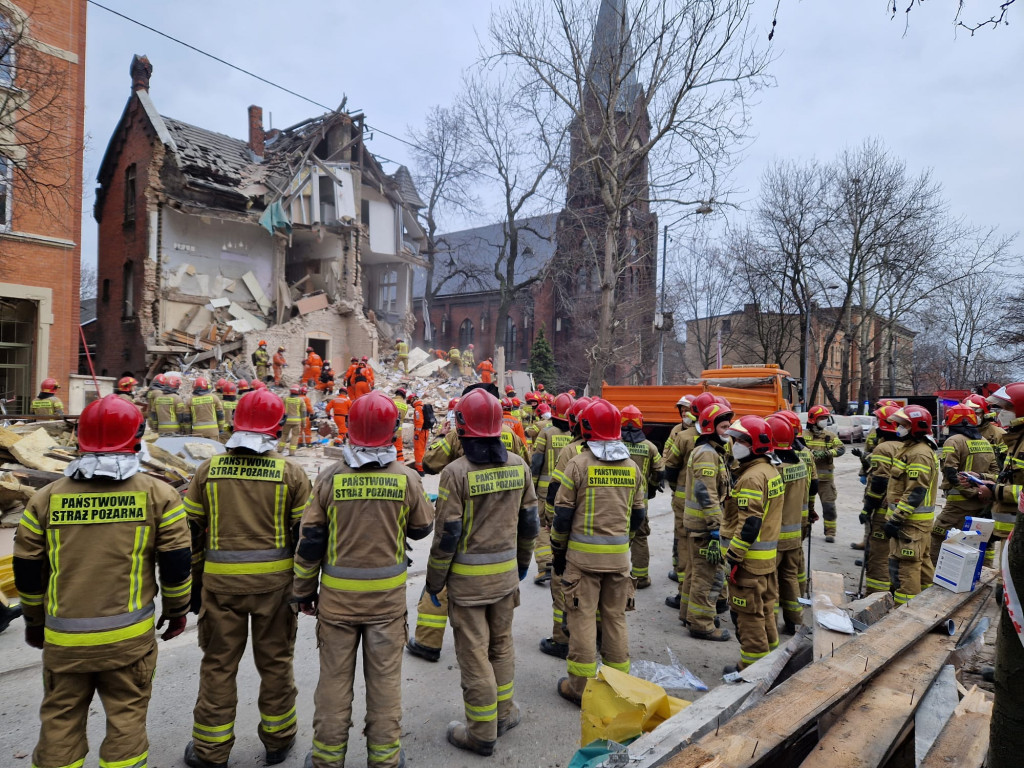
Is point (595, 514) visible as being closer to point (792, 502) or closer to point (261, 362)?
point (792, 502)

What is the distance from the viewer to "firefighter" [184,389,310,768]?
10.6 ft

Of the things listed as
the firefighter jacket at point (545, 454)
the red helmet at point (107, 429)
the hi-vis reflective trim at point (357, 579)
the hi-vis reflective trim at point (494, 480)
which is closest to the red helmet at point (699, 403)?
the firefighter jacket at point (545, 454)

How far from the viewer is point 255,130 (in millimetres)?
27641

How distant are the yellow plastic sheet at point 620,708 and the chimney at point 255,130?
98.3ft

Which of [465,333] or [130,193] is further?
[465,333]

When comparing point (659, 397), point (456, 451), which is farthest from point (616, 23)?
point (456, 451)

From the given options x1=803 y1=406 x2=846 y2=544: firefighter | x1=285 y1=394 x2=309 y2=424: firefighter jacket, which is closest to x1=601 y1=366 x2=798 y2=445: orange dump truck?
x1=803 y1=406 x2=846 y2=544: firefighter

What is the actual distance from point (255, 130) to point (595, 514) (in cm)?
2953

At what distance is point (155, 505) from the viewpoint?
9.27 ft

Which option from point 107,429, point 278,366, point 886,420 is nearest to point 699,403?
point 886,420

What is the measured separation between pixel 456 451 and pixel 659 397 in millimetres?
9338

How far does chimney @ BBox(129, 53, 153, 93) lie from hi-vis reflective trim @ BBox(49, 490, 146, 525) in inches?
1129

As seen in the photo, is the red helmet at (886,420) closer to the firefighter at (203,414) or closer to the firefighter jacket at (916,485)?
the firefighter jacket at (916,485)

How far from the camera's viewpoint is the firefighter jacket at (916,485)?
18.4 ft
